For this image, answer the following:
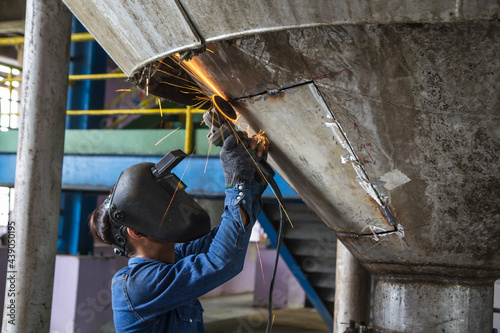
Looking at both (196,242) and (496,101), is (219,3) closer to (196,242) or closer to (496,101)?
(496,101)

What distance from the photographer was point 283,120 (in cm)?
143

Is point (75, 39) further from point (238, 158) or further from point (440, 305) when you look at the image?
point (440, 305)

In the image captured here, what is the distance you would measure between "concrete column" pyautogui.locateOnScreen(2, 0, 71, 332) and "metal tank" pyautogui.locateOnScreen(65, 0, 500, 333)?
188 cm

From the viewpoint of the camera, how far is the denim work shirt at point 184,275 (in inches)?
61.4

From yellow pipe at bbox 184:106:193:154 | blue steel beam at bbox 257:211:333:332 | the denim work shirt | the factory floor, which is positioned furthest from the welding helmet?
the factory floor

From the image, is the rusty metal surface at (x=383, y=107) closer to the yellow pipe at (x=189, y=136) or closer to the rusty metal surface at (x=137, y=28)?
the rusty metal surface at (x=137, y=28)

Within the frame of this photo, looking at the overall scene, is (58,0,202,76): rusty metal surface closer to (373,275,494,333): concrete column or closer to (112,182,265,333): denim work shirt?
(112,182,265,333): denim work shirt

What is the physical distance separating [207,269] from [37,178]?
2.16 m

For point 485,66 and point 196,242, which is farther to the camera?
point 196,242

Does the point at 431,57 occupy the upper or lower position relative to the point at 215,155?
lower

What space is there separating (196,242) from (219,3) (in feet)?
3.85

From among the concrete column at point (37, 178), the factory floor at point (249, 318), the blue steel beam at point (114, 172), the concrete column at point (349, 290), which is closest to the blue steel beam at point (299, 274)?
the blue steel beam at point (114, 172)

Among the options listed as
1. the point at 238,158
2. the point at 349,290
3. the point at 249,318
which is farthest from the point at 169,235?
the point at 249,318

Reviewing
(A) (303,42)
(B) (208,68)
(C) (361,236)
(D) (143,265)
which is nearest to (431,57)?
(A) (303,42)
